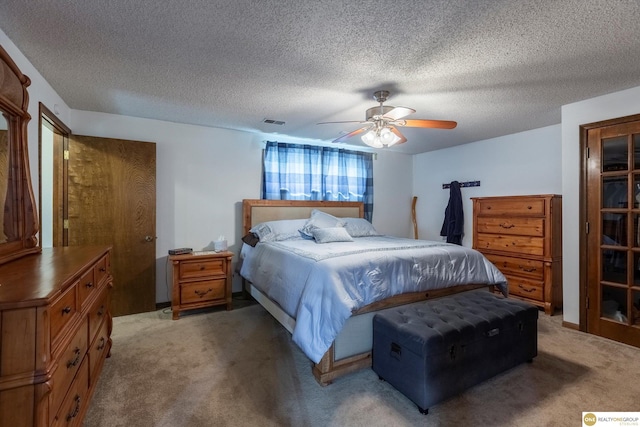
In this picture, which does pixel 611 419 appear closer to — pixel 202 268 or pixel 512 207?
pixel 512 207

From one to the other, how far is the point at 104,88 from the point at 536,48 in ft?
11.4

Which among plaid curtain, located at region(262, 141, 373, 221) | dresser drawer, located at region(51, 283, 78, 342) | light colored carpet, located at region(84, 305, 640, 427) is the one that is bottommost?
light colored carpet, located at region(84, 305, 640, 427)

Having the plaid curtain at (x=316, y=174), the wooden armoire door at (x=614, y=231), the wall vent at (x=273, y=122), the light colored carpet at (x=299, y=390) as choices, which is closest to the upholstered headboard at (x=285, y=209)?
the plaid curtain at (x=316, y=174)

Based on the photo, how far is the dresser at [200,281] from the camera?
330cm

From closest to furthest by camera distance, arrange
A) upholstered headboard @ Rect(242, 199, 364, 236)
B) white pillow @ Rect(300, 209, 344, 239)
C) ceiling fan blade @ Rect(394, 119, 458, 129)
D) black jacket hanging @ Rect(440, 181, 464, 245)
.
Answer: ceiling fan blade @ Rect(394, 119, 458, 129)
white pillow @ Rect(300, 209, 344, 239)
upholstered headboard @ Rect(242, 199, 364, 236)
black jacket hanging @ Rect(440, 181, 464, 245)

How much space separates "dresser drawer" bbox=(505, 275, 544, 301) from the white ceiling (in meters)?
2.00

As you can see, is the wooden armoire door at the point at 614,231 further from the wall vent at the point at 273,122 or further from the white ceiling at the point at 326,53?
the wall vent at the point at 273,122

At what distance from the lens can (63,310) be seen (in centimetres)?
131

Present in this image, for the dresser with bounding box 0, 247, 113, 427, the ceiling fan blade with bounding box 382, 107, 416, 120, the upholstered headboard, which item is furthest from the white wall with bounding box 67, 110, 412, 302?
the ceiling fan blade with bounding box 382, 107, 416, 120

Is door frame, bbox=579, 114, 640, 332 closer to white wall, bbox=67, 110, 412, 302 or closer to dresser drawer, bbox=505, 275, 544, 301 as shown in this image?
dresser drawer, bbox=505, 275, 544, 301

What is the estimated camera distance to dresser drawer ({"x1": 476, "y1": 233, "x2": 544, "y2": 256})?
3.59 m

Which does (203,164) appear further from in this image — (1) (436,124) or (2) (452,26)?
(2) (452,26)

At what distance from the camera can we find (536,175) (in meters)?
4.03

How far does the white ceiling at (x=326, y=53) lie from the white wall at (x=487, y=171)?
0.85 m
